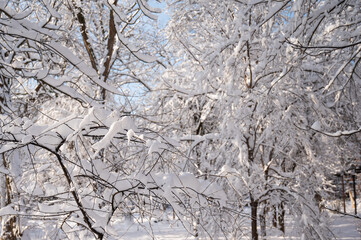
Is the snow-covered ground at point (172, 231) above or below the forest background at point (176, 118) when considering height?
below

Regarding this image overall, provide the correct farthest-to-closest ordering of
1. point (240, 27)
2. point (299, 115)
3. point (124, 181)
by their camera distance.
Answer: point (299, 115), point (240, 27), point (124, 181)

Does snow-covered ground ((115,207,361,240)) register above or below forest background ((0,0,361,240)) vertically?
below

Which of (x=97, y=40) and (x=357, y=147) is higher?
(x=97, y=40)

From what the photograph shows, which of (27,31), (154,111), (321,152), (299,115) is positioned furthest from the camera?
(321,152)

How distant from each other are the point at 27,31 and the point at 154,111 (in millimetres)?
4224

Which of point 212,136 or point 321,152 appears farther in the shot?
point 321,152

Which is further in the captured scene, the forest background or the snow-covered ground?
the snow-covered ground

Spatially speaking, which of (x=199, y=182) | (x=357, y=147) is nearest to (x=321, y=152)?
(x=357, y=147)

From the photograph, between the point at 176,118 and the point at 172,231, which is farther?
the point at 172,231

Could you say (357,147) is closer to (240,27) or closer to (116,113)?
(240,27)

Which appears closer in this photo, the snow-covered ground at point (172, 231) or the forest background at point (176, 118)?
the forest background at point (176, 118)

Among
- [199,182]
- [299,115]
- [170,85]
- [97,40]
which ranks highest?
[97,40]

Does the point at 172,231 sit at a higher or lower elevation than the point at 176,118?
lower

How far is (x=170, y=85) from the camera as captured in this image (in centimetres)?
489
